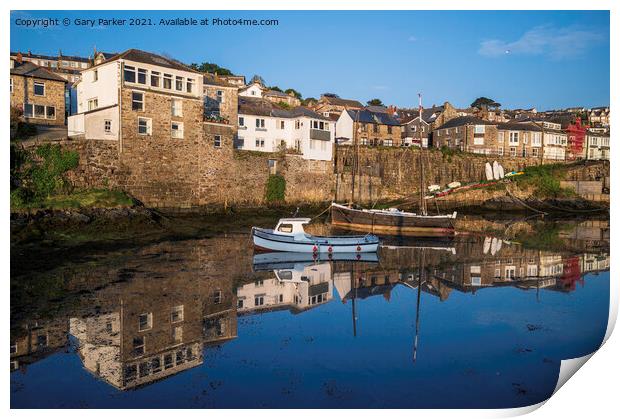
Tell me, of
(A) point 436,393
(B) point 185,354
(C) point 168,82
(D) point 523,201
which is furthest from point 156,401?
(D) point 523,201

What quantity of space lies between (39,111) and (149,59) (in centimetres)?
1121

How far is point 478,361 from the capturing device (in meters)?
9.15

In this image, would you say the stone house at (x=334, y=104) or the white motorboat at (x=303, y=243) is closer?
the white motorboat at (x=303, y=243)

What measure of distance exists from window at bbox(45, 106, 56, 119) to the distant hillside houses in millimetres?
59

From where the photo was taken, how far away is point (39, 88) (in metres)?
34.0

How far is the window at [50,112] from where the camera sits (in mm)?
34344

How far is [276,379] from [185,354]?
193 cm

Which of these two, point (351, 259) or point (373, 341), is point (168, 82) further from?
point (373, 341)

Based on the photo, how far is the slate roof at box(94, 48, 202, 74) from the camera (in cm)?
2681

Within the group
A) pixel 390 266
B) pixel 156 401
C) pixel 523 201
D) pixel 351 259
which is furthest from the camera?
pixel 523 201

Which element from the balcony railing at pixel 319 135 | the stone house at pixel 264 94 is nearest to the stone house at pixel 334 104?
the stone house at pixel 264 94

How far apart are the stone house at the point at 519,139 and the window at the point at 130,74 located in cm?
3702

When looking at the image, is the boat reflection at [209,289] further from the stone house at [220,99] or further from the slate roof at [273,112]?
the slate roof at [273,112]

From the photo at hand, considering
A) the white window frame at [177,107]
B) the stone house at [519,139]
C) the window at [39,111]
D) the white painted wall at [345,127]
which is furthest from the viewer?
the stone house at [519,139]
